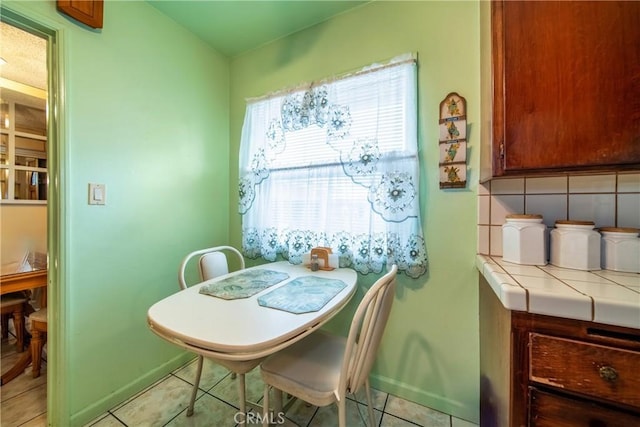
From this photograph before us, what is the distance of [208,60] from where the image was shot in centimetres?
184

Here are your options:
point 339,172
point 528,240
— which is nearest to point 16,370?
point 339,172

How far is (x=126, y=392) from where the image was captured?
1.35 metres

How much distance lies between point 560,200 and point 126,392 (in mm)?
2504

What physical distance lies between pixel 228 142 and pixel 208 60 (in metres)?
0.64

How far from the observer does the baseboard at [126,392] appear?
1181mm

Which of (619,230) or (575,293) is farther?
(619,230)

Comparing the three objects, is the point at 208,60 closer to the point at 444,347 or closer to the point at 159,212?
the point at 159,212

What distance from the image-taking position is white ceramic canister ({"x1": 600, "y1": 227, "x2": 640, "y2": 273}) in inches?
32.8

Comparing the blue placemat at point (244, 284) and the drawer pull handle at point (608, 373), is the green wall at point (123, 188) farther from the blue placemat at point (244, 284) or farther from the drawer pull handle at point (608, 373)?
→ the drawer pull handle at point (608, 373)

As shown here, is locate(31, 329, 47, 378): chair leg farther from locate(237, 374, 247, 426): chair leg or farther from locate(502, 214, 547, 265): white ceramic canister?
locate(502, 214, 547, 265): white ceramic canister

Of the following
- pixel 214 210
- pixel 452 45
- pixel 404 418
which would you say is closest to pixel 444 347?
pixel 404 418

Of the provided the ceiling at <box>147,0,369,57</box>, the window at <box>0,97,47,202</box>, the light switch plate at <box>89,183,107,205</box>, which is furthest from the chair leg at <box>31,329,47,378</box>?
the ceiling at <box>147,0,369,57</box>

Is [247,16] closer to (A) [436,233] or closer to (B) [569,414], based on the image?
(A) [436,233]

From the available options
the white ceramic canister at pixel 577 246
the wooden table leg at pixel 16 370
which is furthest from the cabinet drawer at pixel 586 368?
the wooden table leg at pixel 16 370
